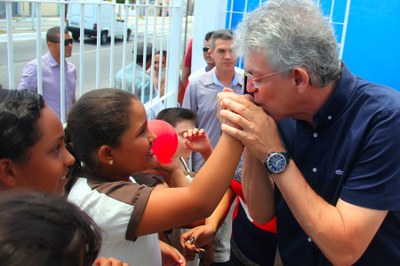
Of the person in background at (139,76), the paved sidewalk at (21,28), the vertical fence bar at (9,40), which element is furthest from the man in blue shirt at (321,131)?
the person in background at (139,76)

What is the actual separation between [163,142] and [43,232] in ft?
3.48

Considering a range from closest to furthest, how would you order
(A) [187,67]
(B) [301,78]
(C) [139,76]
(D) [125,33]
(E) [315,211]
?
(E) [315,211]
(B) [301,78]
(D) [125,33]
(C) [139,76]
(A) [187,67]

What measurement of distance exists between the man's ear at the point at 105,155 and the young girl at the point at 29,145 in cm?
16

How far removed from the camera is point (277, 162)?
4.27 ft

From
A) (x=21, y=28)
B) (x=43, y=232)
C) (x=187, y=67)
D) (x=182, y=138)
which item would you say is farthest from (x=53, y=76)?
(x=187, y=67)

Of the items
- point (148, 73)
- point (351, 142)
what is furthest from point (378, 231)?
point (148, 73)

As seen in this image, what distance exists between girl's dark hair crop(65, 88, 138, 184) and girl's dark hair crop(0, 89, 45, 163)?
224mm

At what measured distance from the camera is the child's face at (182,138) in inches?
84.6

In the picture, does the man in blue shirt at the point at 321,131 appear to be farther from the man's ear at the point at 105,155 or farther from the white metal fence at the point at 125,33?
the white metal fence at the point at 125,33

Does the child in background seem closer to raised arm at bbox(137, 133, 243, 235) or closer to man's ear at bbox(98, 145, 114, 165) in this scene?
man's ear at bbox(98, 145, 114, 165)

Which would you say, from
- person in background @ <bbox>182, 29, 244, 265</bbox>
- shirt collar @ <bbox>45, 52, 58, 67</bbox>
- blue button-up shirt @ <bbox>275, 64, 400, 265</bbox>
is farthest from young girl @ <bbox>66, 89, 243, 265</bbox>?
person in background @ <bbox>182, 29, 244, 265</bbox>

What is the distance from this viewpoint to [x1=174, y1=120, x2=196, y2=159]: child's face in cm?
215

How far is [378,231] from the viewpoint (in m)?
1.35

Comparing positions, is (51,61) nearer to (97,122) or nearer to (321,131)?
(97,122)
